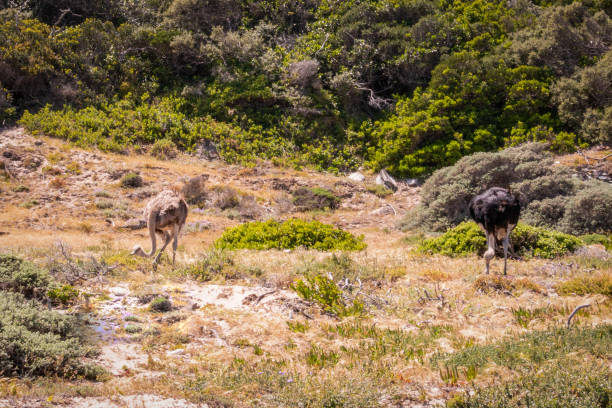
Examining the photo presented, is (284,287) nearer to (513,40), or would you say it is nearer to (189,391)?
(189,391)

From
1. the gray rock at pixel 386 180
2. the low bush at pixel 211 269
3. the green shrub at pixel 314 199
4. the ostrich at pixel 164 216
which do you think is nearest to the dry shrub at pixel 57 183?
the green shrub at pixel 314 199

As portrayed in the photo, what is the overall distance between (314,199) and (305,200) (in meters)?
0.43

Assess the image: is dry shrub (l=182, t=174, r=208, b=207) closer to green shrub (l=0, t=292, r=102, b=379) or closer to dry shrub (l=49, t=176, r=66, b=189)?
dry shrub (l=49, t=176, r=66, b=189)

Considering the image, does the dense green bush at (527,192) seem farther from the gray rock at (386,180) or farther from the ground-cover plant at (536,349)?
the ground-cover plant at (536,349)

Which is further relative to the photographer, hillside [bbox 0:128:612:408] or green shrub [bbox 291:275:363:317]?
green shrub [bbox 291:275:363:317]

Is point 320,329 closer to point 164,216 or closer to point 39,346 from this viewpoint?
point 39,346

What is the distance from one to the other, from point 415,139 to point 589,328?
19826 mm

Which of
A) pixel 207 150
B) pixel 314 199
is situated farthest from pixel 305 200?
pixel 207 150

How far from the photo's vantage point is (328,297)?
279 inches

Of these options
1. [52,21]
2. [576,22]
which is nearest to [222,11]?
[52,21]

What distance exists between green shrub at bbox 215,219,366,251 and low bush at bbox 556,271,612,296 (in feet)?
19.7

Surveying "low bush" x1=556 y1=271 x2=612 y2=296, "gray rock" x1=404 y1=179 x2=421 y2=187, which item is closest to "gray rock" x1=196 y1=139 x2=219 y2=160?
"gray rock" x1=404 y1=179 x2=421 y2=187

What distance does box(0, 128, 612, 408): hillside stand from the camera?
13.5 feet

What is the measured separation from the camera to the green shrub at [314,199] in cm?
2012
